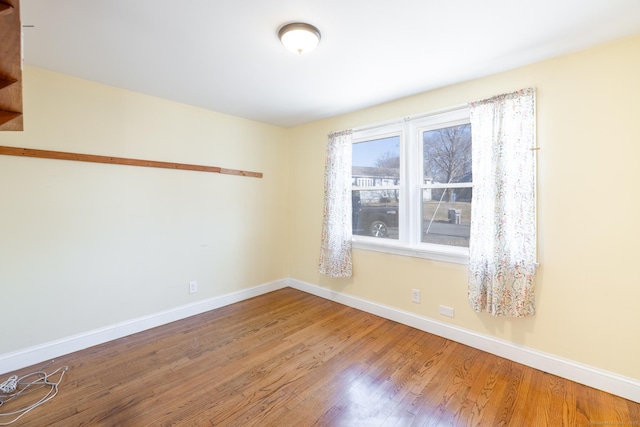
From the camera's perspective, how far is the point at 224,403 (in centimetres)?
184

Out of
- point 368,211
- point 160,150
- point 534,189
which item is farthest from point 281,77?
point 534,189

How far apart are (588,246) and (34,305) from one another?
4.45 metres

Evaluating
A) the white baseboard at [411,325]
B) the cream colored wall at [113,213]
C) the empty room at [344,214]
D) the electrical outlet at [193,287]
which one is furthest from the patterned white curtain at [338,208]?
the electrical outlet at [193,287]

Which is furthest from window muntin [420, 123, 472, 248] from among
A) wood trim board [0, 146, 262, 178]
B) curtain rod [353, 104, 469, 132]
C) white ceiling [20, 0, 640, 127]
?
wood trim board [0, 146, 262, 178]

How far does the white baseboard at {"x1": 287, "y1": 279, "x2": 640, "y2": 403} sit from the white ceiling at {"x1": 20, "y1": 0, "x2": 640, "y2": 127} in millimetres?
2363

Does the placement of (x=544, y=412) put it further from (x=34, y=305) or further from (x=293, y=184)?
(x=34, y=305)

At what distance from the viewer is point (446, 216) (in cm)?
279

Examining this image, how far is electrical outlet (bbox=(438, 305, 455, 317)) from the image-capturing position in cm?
267

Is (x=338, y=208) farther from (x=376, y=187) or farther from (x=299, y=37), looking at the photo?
(x=299, y=37)

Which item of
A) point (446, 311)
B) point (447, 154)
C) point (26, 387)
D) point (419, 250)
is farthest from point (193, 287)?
point (447, 154)

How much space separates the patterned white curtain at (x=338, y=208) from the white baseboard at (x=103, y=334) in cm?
133

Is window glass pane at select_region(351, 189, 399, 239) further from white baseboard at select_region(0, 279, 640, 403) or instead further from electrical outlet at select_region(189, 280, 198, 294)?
electrical outlet at select_region(189, 280, 198, 294)

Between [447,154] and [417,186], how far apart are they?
0.43 metres

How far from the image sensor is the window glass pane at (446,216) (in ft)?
8.80
